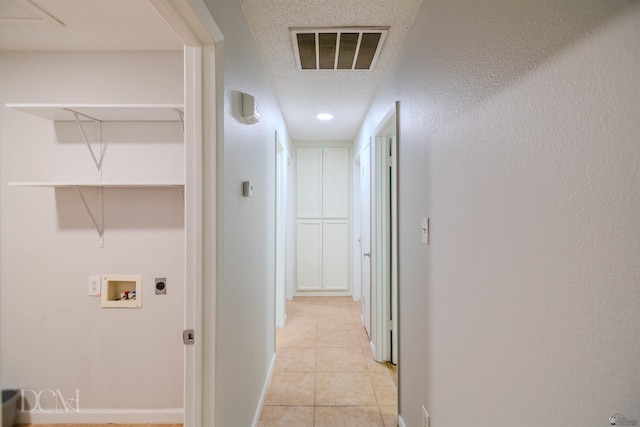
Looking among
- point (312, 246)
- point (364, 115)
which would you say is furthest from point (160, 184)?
point (312, 246)

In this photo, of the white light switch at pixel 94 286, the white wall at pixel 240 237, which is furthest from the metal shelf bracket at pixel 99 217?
the white wall at pixel 240 237

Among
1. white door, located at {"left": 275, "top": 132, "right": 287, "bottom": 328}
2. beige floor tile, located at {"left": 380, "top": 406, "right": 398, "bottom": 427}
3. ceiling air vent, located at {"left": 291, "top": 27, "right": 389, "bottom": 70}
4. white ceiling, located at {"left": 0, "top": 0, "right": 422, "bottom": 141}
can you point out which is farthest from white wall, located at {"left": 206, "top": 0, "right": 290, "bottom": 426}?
white door, located at {"left": 275, "top": 132, "right": 287, "bottom": 328}

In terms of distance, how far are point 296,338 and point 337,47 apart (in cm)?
274

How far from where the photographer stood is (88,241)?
194 cm

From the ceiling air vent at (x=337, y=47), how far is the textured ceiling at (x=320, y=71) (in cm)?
4

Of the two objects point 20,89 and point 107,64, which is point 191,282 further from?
point 20,89

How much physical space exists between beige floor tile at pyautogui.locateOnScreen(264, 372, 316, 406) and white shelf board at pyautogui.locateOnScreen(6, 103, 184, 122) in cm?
205

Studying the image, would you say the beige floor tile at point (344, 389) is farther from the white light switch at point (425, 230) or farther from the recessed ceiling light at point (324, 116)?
the recessed ceiling light at point (324, 116)

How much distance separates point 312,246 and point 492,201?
3.85 meters

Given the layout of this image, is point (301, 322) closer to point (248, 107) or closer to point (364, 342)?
point (364, 342)

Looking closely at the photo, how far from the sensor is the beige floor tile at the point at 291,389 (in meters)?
2.15

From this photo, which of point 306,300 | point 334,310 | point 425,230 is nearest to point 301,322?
point 334,310

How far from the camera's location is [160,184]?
5.89 ft

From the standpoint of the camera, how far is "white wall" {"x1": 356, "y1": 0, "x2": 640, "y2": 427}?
526 mm
